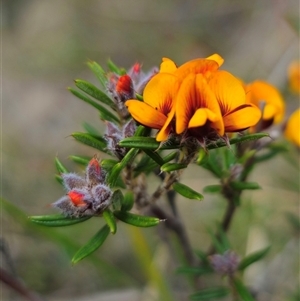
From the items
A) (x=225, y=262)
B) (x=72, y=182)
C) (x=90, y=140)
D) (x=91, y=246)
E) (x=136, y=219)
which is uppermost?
(x=90, y=140)

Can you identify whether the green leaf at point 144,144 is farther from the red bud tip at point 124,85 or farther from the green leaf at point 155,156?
the red bud tip at point 124,85

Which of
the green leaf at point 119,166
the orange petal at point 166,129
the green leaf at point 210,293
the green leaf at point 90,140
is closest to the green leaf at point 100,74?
the green leaf at point 90,140

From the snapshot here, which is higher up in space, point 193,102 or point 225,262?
point 193,102

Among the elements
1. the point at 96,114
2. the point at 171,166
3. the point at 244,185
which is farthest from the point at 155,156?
the point at 96,114

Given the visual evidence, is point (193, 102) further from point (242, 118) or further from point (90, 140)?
point (90, 140)

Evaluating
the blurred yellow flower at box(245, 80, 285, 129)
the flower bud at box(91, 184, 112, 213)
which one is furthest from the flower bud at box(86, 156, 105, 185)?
the blurred yellow flower at box(245, 80, 285, 129)

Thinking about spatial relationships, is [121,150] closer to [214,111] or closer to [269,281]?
[214,111]

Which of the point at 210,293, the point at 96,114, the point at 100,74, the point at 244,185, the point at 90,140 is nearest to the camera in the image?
the point at 90,140
